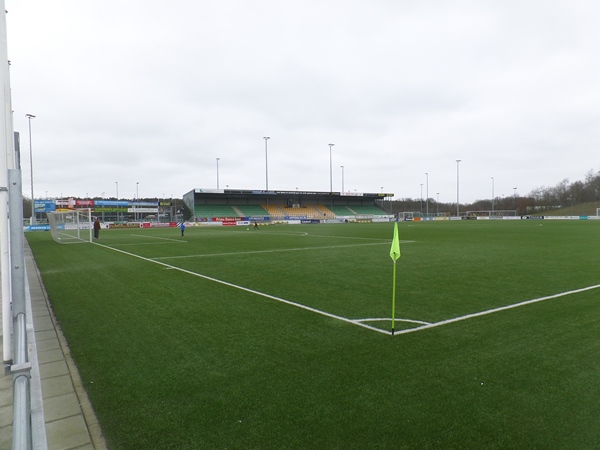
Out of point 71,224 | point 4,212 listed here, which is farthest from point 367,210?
point 4,212

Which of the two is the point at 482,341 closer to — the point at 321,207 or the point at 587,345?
the point at 587,345

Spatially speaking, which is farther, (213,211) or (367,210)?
(367,210)

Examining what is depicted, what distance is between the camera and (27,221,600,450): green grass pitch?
305cm

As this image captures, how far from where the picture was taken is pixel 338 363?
4414mm

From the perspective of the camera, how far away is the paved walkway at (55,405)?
2.90m

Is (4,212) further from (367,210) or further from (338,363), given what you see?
(367,210)

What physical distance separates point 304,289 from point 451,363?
4.70 meters

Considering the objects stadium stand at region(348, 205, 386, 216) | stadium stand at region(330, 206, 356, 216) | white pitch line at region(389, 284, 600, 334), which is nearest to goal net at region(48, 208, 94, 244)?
white pitch line at region(389, 284, 600, 334)

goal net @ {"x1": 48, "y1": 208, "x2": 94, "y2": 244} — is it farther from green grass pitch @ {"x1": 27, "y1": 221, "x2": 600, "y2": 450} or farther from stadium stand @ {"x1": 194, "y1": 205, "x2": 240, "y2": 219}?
stadium stand @ {"x1": 194, "y1": 205, "x2": 240, "y2": 219}

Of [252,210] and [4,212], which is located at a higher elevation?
[252,210]

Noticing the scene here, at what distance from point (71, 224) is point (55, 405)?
128 ft

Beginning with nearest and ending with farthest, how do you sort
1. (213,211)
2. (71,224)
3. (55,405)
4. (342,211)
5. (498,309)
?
(55,405) → (498,309) → (71,224) → (213,211) → (342,211)

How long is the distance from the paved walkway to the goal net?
2218cm

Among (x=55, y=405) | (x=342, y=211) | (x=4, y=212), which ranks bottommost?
(x=55, y=405)
